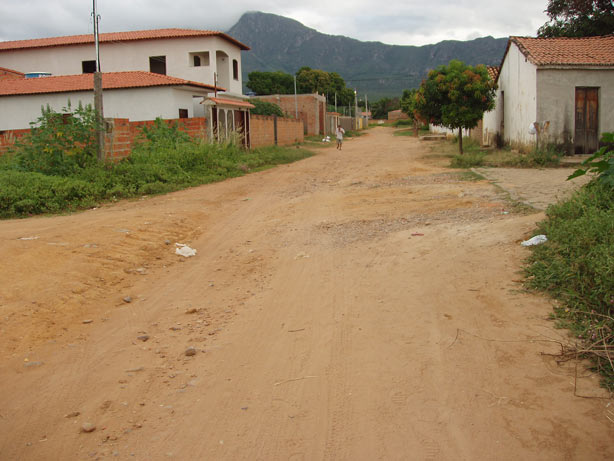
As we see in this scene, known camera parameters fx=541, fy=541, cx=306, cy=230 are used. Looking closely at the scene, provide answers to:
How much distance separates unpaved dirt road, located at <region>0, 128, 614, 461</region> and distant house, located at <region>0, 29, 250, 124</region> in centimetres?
2807

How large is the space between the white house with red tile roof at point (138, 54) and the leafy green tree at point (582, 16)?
1883cm

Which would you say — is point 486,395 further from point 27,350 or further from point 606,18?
point 606,18

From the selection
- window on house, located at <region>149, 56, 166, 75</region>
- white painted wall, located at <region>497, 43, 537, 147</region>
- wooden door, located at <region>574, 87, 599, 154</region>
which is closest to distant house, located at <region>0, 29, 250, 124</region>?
window on house, located at <region>149, 56, 166, 75</region>

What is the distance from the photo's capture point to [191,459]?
9.59ft

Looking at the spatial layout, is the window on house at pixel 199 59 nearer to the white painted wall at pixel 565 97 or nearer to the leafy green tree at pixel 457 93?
the leafy green tree at pixel 457 93

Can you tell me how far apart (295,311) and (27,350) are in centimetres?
227

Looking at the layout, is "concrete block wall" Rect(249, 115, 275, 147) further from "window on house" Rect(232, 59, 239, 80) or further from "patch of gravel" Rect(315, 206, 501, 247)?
"patch of gravel" Rect(315, 206, 501, 247)

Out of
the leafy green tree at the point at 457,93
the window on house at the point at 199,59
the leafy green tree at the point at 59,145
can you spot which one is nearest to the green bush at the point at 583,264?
the leafy green tree at the point at 59,145

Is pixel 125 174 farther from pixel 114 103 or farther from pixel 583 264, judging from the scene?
pixel 114 103

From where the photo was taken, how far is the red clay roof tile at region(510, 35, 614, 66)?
16734 millimetres

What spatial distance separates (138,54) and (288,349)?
113 feet

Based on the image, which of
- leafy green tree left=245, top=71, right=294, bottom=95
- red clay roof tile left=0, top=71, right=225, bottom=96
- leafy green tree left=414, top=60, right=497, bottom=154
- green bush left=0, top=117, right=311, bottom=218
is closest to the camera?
green bush left=0, top=117, right=311, bottom=218

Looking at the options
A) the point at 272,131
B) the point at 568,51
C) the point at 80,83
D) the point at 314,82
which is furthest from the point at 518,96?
the point at 314,82

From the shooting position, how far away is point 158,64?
115ft
